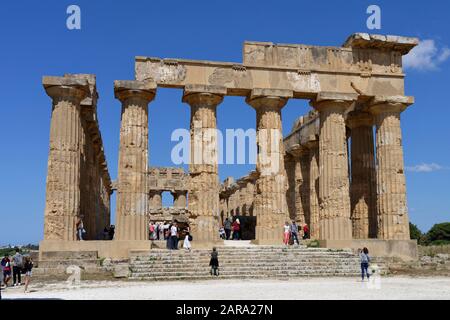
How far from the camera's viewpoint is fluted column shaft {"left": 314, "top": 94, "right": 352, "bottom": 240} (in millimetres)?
26625

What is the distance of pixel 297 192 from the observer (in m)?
36.8

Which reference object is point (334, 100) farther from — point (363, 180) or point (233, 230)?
point (233, 230)

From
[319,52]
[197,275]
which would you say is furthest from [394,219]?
[197,275]

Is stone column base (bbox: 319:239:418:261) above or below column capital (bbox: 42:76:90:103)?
below

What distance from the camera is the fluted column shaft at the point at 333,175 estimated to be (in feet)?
87.4

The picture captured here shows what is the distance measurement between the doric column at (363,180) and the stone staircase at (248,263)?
21.3ft

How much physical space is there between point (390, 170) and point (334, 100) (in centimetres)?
461

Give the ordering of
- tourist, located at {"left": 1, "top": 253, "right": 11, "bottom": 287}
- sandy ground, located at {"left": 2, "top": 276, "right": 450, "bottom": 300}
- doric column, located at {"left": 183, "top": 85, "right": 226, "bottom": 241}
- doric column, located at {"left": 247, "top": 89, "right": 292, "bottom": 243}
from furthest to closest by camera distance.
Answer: doric column, located at {"left": 247, "top": 89, "right": 292, "bottom": 243}
doric column, located at {"left": 183, "top": 85, "right": 226, "bottom": 241}
tourist, located at {"left": 1, "top": 253, "right": 11, "bottom": 287}
sandy ground, located at {"left": 2, "top": 276, "right": 450, "bottom": 300}

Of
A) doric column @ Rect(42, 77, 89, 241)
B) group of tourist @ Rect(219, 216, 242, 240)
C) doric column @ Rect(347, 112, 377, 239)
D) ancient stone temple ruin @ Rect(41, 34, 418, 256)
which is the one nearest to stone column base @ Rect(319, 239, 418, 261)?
ancient stone temple ruin @ Rect(41, 34, 418, 256)

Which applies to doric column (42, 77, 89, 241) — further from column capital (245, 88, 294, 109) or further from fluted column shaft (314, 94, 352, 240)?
fluted column shaft (314, 94, 352, 240)

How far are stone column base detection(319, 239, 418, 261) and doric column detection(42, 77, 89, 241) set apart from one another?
1210 cm

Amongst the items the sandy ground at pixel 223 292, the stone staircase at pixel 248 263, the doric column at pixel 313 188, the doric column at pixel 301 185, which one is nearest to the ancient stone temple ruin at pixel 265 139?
the stone staircase at pixel 248 263
